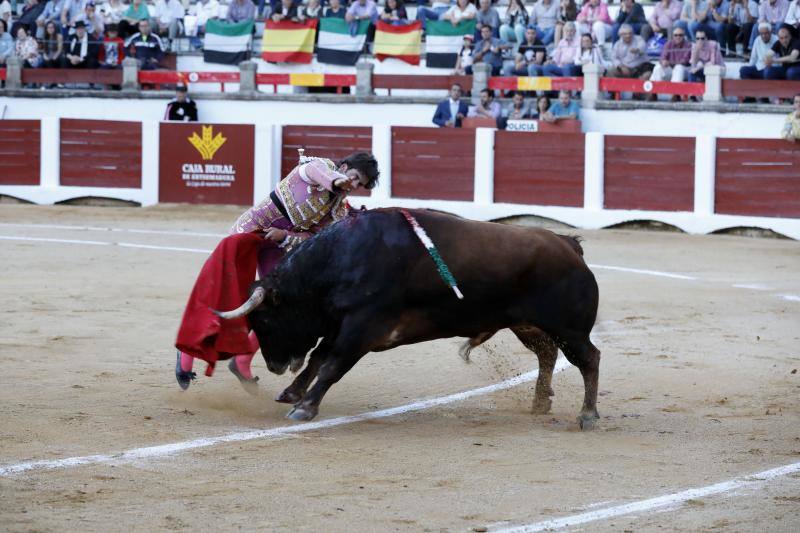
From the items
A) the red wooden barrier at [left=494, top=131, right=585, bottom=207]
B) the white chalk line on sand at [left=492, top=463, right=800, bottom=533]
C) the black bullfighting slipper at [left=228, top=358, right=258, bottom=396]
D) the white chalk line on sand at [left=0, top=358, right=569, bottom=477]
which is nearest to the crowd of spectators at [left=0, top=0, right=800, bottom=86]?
the red wooden barrier at [left=494, top=131, right=585, bottom=207]

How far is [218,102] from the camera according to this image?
61.9 feet

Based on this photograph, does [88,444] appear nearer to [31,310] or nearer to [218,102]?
[31,310]

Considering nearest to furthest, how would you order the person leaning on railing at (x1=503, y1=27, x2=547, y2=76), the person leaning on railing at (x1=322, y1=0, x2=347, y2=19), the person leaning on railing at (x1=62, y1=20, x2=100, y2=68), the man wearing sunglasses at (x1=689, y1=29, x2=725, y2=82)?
the man wearing sunglasses at (x1=689, y1=29, x2=725, y2=82) → the person leaning on railing at (x1=503, y1=27, x2=547, y2=76) → the person leaning on railing at (x1=322, y1=0, x2=347, y2=19) → the person leaning on railing at (x1=62, y1=20, x2=100, y2=68)

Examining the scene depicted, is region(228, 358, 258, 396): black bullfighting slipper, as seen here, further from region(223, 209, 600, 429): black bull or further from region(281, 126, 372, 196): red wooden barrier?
region(281, 126, 372, 196): red wooden barrier

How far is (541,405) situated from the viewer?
6.02 m

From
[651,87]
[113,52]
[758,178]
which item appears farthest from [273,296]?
[113,52]

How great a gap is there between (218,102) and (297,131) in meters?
2.02

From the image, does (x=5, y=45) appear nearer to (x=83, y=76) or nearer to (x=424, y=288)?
(x=83, y=76)

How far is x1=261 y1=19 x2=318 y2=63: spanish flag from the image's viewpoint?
62.1 feet

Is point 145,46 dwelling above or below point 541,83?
above

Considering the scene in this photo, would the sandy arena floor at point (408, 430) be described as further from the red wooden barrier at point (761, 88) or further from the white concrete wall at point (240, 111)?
the white concrete wall at point (240, 111)

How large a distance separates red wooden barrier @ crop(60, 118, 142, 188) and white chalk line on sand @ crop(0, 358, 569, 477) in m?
11.8

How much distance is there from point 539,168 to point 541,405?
32.7ft

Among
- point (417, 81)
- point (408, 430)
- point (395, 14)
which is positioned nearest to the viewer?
point (408, 430)
